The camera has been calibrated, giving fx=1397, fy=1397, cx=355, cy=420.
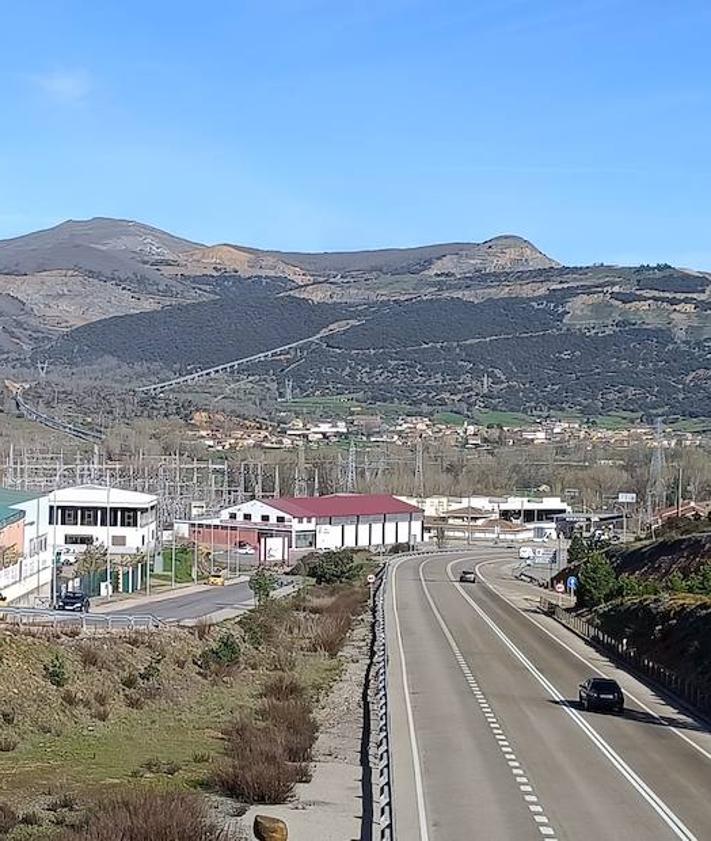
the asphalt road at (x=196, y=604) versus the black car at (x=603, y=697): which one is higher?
the black car at (x=603, y=697)

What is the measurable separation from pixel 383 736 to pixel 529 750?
3.06m

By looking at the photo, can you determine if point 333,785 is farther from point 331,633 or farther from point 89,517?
point 89,517

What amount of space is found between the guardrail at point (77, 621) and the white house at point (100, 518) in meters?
34.0

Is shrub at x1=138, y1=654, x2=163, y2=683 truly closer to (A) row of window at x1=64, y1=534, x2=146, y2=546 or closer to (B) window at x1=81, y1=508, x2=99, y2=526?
(A) row of window at x1=64, y1=534, x2=146, y2=546

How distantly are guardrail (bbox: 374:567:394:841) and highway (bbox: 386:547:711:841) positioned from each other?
23 cm

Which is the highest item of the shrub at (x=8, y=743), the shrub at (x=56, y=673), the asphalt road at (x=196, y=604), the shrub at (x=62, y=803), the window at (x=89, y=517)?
the window at (x=89, y=517)

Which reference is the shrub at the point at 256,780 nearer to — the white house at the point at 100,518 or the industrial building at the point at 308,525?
the white house at the point at 100,518

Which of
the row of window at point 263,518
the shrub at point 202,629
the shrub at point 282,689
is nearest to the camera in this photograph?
the shrub at point 282,689

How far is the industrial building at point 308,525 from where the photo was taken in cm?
10488

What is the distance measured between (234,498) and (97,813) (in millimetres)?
110477

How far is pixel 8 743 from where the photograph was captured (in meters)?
28.0

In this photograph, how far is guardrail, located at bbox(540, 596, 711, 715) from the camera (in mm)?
36781

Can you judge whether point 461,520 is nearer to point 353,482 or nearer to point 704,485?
point 353,482

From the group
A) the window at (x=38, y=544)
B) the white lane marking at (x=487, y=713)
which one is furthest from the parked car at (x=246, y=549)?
the white lane marking at (x=487, y=713)
